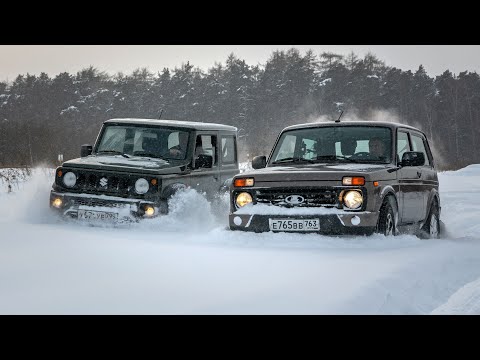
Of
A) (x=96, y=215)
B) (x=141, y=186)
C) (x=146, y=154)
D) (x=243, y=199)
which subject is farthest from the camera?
(x=146, y=154)

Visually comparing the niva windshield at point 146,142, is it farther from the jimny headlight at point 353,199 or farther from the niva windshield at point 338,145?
the jimny headlight at point 353,199

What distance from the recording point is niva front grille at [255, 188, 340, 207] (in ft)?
23.3

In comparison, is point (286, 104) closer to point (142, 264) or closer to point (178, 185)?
point (178, 185)

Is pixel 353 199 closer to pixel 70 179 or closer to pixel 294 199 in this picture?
pixel 294 199

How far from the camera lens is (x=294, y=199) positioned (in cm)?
725

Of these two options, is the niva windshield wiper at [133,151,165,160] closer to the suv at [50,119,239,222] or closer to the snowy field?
the suv at [50,119,239,222]

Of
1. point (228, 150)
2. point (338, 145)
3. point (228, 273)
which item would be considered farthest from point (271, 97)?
point (228, 273)

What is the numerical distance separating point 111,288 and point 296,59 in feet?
236

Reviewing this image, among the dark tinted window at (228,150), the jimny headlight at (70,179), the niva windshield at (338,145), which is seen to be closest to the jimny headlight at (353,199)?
the niva windshield at (338,145)

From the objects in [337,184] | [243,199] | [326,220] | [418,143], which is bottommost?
[326,220]

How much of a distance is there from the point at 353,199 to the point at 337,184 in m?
0.24

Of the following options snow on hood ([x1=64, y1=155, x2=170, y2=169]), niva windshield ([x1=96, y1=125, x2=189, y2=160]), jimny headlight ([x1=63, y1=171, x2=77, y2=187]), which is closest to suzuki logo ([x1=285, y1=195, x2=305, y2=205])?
snow on hood ([x1=64, y1=155, x2=170, y2=169])

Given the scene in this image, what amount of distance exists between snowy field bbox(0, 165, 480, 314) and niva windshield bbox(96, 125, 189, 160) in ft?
7.18

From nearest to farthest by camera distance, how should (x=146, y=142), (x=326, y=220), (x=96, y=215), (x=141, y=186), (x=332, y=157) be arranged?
(x=326, y=220) < (x=332, y=157) < (x=96, y=215) < (x=141, y=186) < (x=146, y=142)
